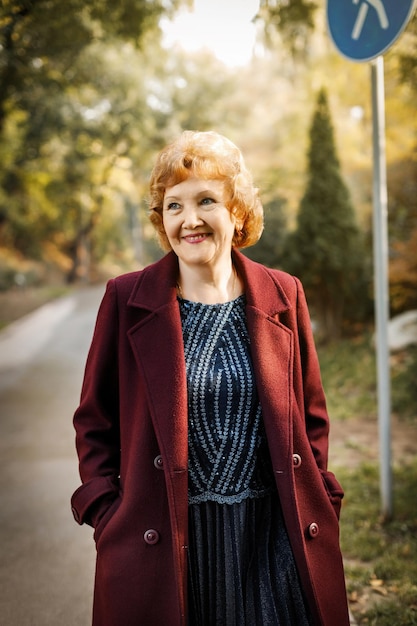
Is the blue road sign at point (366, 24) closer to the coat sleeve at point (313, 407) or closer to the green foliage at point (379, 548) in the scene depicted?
the coat sleeve at point (313, 407)

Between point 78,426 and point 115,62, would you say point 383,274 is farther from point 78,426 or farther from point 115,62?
point 115,62

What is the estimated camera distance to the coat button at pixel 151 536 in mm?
1989

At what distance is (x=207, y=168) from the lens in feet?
6.69

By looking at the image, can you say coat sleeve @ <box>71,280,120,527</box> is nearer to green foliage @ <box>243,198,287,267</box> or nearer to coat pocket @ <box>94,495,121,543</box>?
coat pocket @ <box>94,495,121,543</box>

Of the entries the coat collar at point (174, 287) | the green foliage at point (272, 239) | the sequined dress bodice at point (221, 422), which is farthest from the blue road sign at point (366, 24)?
the green foliage at point (272, 239)

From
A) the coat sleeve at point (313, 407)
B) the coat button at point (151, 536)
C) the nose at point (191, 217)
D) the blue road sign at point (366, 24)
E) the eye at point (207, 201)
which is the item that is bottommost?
the coat button at point (151, 536)

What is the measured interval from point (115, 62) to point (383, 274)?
10960 mm

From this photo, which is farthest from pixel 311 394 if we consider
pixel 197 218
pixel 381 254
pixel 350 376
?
pixel 350 376

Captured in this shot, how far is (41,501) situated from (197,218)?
10.9ft

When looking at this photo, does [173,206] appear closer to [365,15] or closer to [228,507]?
[228,507]

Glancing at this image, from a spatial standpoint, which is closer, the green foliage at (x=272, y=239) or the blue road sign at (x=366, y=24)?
the blue road sign at (x=366, y=24)

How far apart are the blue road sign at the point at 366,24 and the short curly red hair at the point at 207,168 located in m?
1.79

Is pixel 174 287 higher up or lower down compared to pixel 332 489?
higher up

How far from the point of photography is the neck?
86.4 inches
